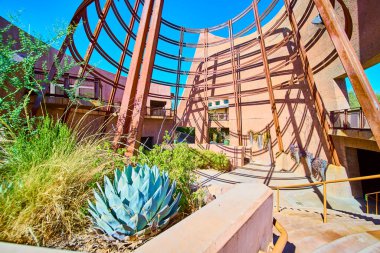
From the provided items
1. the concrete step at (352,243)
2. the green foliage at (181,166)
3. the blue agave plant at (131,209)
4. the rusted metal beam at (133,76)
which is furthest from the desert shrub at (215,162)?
the blue agave plant at (131,209)

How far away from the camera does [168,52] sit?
17438 millimetres

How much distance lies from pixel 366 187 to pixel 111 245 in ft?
38.2

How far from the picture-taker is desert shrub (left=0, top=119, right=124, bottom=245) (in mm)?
1033

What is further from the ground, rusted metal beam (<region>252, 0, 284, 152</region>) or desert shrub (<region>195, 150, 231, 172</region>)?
rusted metal beam (<region>252, 0, 284, 152</region>)

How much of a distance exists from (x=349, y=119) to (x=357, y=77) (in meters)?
3.19

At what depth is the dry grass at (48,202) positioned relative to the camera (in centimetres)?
102

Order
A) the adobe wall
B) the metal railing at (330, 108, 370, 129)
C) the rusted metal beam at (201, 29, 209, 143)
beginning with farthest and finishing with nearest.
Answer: the rusted metal beam at (201, 29, 209, 143) < the adobe wall < the metal railing at (330, 108, 370, 129)

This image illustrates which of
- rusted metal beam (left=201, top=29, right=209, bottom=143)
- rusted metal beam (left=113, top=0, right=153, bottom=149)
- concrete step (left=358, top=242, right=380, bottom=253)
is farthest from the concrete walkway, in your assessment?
rusted metal beam (left=201, top=29, right=209, bottom=143)

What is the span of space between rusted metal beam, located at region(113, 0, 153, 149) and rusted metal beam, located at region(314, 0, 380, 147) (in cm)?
470

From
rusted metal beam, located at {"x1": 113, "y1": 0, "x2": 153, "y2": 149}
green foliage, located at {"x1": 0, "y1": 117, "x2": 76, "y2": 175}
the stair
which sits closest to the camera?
green foliage, located at {"x1": 0, "y1": 117, "x2": 76, "y2": 175}

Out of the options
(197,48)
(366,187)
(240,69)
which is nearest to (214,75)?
(240,69)

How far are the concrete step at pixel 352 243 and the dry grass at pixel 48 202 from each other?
253cm

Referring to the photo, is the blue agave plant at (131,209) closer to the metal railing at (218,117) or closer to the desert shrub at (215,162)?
the desert shrub at (215,162)

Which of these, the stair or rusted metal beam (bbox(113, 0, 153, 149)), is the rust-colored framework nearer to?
rusted metal beam (bbox(113, 0, 153, 149))
